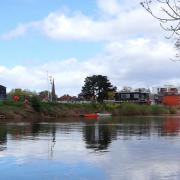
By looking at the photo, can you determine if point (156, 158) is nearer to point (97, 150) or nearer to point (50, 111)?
point (97, 150)

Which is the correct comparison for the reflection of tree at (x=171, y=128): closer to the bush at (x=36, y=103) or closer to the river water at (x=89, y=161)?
the river water at (x=89, y=161)

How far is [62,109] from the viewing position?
5551 inches

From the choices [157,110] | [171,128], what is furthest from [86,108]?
[171,128]

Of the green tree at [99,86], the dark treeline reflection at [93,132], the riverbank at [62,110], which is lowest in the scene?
the dark treeline reflection at [93,132]

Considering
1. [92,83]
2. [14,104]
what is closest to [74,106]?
[14,104]

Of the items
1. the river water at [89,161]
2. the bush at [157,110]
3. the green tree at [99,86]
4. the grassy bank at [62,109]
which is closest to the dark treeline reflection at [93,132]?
the river water at [89,161]

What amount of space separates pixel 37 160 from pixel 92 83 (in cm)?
16724

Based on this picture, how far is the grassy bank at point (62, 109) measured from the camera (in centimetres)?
11989

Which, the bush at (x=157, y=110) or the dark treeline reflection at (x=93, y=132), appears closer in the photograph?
the dark treeline reflection at (x=93, y=132)

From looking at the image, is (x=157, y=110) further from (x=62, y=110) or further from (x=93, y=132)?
(x=93, y=132)

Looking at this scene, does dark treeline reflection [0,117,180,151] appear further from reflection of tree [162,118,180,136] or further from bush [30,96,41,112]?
bush [30,96,41,112]

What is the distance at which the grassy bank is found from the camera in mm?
119894

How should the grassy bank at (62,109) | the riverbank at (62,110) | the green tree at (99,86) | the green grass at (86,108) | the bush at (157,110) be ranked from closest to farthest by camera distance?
the riverbank at (62,110), the grassy bank at (62,109), the green grass at (86,108), the bush at (157,110), the green tree at (99,86)

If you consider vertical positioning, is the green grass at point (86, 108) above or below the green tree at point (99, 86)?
below
